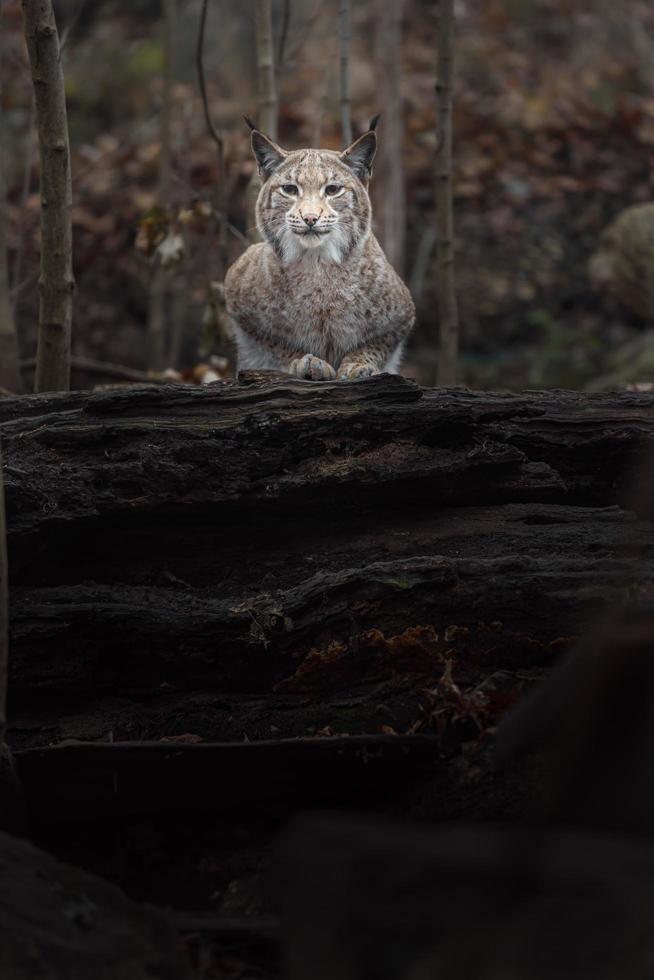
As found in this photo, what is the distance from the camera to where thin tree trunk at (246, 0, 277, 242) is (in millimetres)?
6945

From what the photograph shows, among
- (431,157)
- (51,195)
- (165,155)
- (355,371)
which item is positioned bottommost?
(355,371)

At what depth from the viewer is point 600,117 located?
46.9ft

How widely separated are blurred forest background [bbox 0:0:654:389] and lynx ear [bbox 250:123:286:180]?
15.0 ft

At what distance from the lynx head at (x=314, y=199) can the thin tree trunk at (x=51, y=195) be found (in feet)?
4.06

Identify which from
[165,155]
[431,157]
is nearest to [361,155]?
[165,155]

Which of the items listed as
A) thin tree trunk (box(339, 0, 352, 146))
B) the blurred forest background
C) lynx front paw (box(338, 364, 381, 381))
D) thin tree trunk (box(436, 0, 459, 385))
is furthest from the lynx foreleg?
the blurred forest background

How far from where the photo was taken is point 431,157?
13773 mm

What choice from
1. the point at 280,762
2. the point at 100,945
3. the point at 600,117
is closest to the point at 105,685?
the point at 280,762

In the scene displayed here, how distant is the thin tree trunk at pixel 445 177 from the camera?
6383mm

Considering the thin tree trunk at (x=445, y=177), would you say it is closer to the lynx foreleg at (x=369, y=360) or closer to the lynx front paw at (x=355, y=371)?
Result: the lynx foreleg at (x=369, y=360)

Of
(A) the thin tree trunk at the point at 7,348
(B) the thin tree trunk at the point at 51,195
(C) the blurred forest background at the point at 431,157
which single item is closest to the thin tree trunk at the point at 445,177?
(B) the thin tree trunk at the point at 51,195

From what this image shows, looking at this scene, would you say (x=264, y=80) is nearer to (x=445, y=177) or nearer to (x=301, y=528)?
(x=445, y=177)

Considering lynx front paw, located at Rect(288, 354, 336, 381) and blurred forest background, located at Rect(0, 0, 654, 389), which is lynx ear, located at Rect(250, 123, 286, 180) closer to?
lynx front paw, located at Rect(288, 354, 336, 381)

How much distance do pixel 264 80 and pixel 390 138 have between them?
13.5 feet
